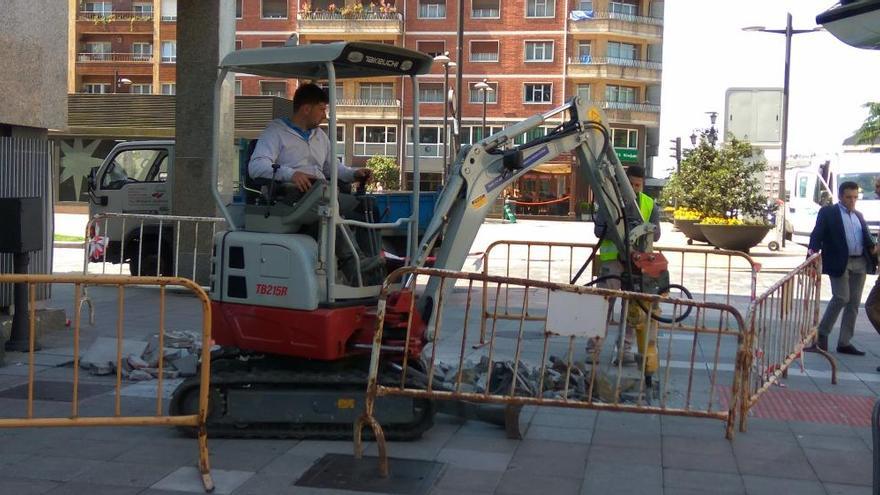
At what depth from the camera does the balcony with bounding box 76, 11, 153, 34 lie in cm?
6475

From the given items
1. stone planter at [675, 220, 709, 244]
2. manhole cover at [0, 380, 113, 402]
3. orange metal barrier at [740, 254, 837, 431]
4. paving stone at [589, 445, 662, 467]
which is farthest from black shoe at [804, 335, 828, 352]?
stone planter at [675, 220, 709, 244]

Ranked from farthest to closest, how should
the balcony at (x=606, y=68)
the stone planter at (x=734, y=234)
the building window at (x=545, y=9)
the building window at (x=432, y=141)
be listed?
the balcony at (x=606, y=68) < the building window at (x=545, y=9) < the building window at (x=432, y=141) < the stone planter at (x=734, y=234)

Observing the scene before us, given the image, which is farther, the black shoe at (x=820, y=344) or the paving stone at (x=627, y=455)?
the black shoe at (x=820, y=344)

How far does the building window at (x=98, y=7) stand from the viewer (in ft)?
218

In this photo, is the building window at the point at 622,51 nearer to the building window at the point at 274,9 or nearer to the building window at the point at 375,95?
the building window at the point at 375,95

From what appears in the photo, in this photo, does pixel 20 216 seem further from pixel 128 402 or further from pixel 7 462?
pixel 7 462

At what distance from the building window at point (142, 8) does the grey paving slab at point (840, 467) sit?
212ft

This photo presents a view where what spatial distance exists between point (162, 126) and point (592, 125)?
31271 millimetres

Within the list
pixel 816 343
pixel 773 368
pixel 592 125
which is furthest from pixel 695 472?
pixel 816 343

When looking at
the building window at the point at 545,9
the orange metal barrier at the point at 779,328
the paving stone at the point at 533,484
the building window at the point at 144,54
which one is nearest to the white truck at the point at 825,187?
the orange metal barrier at the point at 779,328

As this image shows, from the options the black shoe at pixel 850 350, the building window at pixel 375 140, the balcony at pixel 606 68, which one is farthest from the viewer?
the balcony at pixel 606 68

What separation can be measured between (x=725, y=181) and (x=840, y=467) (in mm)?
20841

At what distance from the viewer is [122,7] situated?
6550 cm

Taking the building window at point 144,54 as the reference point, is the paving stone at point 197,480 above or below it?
below
